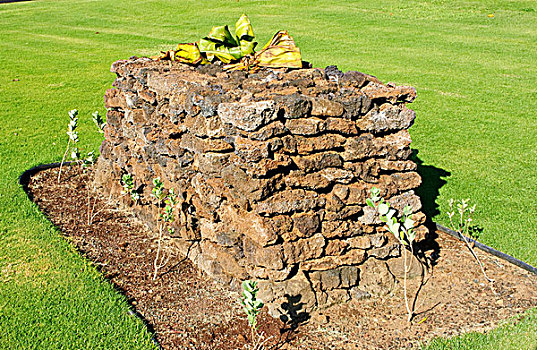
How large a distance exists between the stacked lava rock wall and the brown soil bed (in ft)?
0.69

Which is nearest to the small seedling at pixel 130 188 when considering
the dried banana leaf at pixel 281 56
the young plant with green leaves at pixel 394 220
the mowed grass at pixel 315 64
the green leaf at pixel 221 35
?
the mowed grass at pixel 315 64

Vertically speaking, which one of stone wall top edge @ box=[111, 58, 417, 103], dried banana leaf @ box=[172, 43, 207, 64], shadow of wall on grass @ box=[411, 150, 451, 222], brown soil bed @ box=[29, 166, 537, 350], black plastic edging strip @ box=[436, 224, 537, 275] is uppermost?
dried banana leaf @ box=[172, 43, 207, 64]

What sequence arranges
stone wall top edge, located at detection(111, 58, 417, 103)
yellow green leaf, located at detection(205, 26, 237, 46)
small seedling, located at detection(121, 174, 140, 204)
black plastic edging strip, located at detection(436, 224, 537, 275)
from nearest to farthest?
Answer: 1. stone wall top edge, located at detection(111, 58, 417, 103)
2. black plastic edging strip, located at detection(436, 224, 537, 275)
3. yellow green leaf, located at detection(205, 26, 237, 46)
4. small seedling, located at detection(121, 174, 140, 204)

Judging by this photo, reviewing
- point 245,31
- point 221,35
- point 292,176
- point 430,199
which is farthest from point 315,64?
point 292,176

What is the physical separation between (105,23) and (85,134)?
16991 millimetres

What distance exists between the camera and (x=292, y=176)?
458 cm

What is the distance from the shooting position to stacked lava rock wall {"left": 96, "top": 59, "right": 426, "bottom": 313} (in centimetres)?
449

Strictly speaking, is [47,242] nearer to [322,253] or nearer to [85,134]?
[322,253]

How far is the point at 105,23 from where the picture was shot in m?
25.6

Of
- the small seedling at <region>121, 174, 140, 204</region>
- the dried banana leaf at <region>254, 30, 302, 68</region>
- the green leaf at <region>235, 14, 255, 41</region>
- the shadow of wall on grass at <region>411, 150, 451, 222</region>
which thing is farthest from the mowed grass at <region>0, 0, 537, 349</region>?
the green leaf at <region>235, 14, 255, 41</region>

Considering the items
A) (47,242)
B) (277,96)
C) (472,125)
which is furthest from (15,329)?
(472,125)

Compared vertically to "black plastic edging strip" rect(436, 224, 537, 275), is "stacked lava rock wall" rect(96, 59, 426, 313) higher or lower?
higher

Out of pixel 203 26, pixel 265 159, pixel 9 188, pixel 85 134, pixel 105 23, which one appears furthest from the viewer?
pixel 105 23

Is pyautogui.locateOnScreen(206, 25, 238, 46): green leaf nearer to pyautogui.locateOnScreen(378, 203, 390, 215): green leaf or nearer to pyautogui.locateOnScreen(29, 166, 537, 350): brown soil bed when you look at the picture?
pyautogui.locateOnScreen(29, 166, 537, 350): brown soil bed
